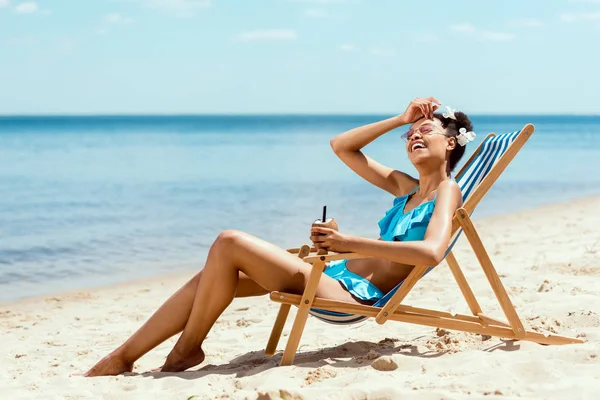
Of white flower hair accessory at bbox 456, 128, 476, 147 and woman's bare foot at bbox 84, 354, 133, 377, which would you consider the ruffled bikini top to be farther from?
woman's bare foot at bbox 84, 354, 133, 377

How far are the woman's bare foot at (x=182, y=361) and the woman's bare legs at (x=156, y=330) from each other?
0.37 feet

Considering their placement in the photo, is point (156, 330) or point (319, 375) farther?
point (156, 330)

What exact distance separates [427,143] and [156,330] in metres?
1.66

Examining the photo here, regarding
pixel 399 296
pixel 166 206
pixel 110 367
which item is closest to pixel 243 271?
pixel 399 296

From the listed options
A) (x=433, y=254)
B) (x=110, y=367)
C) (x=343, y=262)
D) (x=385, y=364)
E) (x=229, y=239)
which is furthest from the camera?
(x=343, y=262)

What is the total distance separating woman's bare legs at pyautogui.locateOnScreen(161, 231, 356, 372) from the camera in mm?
3590

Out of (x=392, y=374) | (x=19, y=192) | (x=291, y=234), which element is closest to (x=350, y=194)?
(x=291, y=234)

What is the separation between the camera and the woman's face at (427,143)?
3.88 meters

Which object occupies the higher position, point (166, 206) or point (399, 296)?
point (399, 296)

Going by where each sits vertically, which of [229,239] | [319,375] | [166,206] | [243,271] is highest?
[229,239]

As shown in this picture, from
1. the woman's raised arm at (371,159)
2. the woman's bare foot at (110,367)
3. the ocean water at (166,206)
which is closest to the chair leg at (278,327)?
the woman's raised arm at (371,159)

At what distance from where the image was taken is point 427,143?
3.88 m

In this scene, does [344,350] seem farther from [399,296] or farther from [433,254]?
[433,254]

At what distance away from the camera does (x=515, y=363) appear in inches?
128
